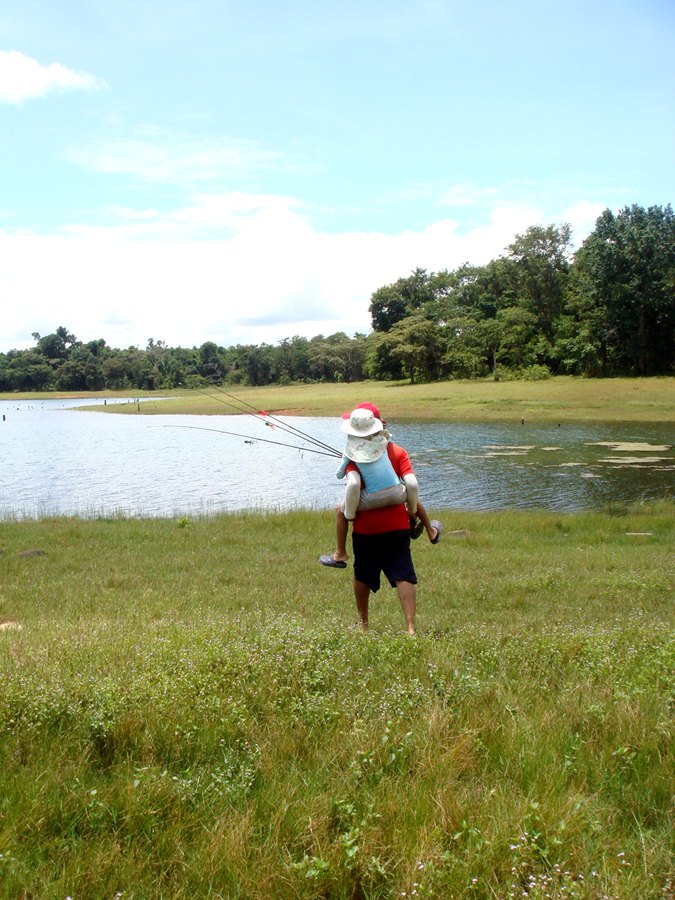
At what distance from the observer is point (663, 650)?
16.6 ft

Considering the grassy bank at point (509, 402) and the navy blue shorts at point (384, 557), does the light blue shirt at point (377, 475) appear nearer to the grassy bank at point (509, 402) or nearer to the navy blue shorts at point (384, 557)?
the navy blue shorts at point (384, 557)

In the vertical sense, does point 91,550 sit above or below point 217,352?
below

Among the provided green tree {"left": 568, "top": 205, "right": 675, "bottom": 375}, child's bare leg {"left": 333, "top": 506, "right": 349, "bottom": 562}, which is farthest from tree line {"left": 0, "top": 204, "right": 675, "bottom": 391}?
child's bare leg {"left": 333, "top": 506, "right": 349, "bottom": 562}

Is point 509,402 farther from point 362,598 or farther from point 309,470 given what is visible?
point 362,598

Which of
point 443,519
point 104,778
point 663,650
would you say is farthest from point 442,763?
point 443,519

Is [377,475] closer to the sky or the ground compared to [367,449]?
closer to the ground

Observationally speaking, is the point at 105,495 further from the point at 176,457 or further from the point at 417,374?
the point at 417,374

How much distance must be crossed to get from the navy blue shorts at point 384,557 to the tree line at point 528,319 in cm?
3975

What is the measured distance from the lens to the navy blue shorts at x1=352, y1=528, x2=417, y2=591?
271 inches

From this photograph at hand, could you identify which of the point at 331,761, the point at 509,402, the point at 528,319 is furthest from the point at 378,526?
the point at 528,319

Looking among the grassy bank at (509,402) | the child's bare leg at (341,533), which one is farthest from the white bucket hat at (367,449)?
the grassy bank at (509,402)

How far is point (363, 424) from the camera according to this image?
686 centimetres

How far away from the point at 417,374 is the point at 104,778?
315 feet

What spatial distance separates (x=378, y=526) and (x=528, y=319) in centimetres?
7921
